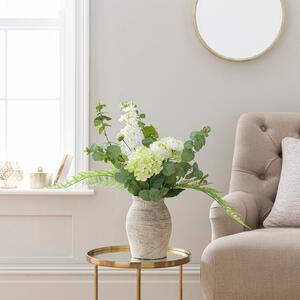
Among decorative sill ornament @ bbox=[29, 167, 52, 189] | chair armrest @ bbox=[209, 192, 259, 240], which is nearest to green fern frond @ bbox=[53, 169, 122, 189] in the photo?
chair armrest @ bbox=[209, 192, 259, 240]

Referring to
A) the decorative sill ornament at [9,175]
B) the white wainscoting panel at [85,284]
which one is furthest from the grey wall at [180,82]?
the decorative sill ornament at [9,175]

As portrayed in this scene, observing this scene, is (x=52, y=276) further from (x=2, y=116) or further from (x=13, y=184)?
(x=2, y=116)

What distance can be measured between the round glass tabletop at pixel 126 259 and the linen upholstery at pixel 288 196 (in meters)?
0.48

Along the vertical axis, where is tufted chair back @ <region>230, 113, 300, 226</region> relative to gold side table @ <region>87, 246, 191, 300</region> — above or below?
above

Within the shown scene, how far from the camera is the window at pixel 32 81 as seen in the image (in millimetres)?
3664

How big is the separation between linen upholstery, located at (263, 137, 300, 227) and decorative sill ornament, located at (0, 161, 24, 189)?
4.30ft

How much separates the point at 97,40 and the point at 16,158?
775 millimetres

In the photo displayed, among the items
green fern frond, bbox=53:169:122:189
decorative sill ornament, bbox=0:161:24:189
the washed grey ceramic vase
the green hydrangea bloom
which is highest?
the green hydrangea bloom

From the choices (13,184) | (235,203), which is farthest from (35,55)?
(235,203)

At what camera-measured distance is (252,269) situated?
94.1 inches

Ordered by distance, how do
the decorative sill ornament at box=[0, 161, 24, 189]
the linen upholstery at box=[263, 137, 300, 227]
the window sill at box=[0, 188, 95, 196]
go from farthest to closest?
1. the decorative sill ornament at box=[0, 161, 24, 189]
2. the window sill at box=[0, 188, 95, 196]
3. the linen upholstery at box=[263, 137, 300, 227]

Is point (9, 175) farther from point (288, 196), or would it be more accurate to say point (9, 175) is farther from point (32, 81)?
point (288, 196)

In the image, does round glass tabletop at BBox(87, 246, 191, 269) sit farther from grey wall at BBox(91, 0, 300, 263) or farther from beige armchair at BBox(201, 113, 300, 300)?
grey wall at BBox(91, 0, 300, 263)

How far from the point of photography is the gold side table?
238 cm
